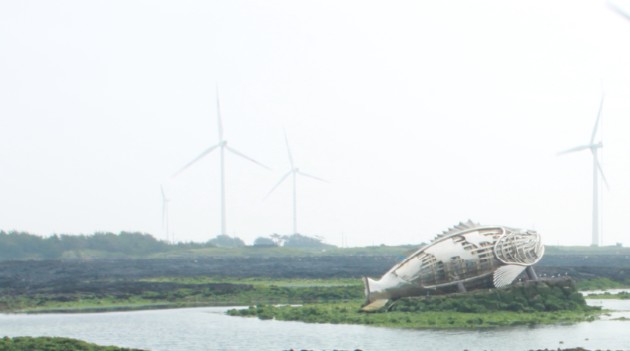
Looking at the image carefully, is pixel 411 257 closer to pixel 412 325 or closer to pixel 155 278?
pixel 412 325

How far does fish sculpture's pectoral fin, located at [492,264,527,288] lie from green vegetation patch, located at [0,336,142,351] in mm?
23008

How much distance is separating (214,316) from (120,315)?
5.62 metres

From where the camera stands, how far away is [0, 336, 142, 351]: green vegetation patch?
4453 centimetres

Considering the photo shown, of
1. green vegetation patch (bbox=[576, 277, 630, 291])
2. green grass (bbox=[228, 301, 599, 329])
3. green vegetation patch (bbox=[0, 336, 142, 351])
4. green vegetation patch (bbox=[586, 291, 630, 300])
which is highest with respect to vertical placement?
green vegetation patch (bbox=[576, 277, 630, 291])

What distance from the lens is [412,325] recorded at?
55938 mm

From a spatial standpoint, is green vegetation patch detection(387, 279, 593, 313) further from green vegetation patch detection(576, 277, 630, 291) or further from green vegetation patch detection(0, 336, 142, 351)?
green vegetation patch detection(576, 277, 630, 291)

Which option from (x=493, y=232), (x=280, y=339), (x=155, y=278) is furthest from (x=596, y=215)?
(x=280, y=339)

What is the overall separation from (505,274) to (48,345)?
25847 millimetres

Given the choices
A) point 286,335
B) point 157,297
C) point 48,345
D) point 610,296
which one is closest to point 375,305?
point 286,335

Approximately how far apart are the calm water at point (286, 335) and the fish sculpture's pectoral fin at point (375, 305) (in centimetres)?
490

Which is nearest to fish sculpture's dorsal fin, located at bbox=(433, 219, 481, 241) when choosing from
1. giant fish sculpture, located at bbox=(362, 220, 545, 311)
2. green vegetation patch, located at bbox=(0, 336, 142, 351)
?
giant fish sculpture, located at bbox=(362, 220, 545, 311)

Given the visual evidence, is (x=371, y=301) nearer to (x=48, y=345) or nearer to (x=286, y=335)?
(x=286, y=335)

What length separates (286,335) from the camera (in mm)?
53188

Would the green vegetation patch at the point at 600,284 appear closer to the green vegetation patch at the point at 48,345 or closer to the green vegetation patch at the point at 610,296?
the green vegetation patch at the point at 610,296
